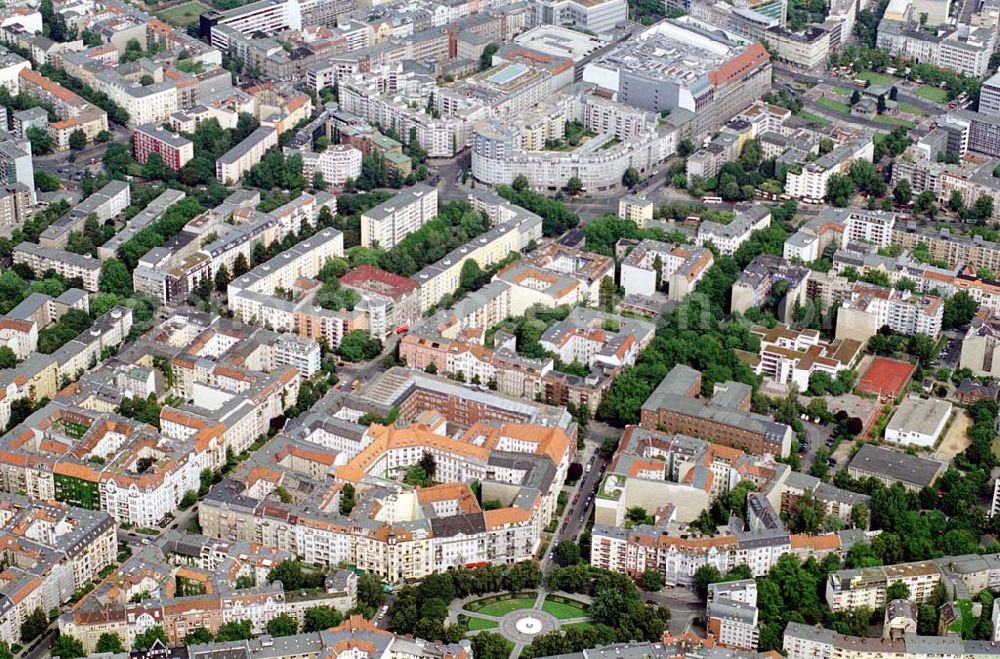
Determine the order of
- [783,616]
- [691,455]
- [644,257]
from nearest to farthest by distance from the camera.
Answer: [783,616]
[691,455]
[644,257]

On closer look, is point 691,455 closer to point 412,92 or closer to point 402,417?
point 402,417

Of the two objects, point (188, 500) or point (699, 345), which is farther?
point (699, 345)

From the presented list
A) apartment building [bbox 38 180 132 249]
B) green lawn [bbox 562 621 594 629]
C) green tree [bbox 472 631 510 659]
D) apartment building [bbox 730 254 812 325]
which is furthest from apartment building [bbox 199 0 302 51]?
green tree [bbox 472 631 510 659]

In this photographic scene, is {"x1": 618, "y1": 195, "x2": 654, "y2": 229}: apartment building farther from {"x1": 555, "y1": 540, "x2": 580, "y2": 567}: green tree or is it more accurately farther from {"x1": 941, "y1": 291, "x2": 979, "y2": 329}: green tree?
{"x1": 555, "y1": 540, "x2": 580, "y2": 567}: green tree

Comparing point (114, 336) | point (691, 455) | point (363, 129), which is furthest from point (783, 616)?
point (363, 129)

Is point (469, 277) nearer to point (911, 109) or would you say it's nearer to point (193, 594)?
point (193, 594)

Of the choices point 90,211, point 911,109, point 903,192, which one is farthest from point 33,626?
point 911,109
